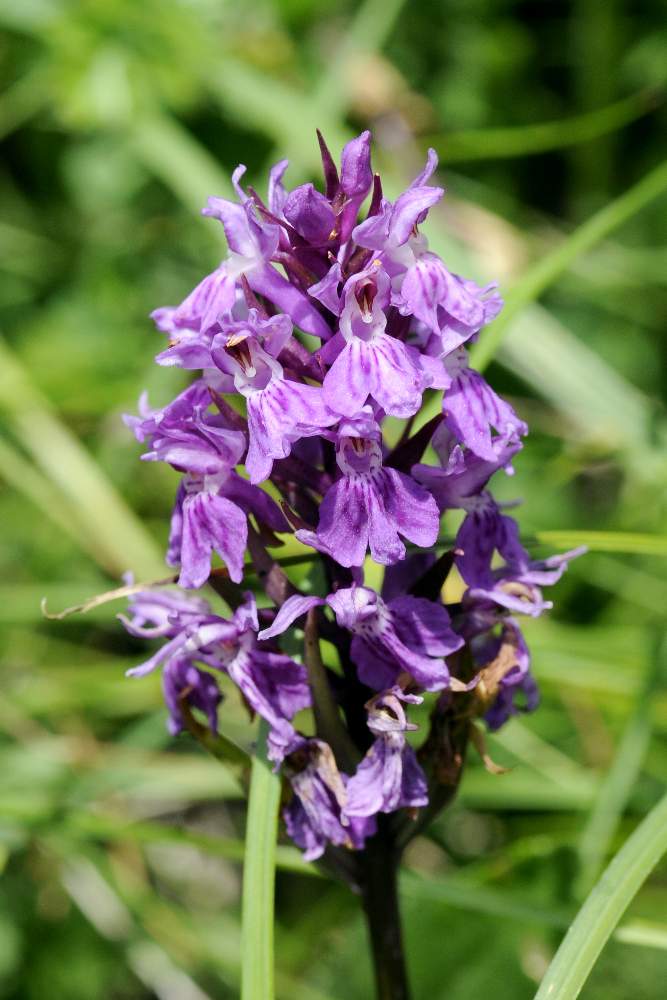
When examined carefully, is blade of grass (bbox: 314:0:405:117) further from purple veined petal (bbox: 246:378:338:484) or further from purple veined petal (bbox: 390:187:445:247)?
purple veined petal (bbox: 246:378:338:484)

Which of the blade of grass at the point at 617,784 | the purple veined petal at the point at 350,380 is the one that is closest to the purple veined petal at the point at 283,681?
the purple veined petal at the point at 350,380

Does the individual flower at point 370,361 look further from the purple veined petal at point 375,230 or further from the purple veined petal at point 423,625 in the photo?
the purple veined petal at point 423,625

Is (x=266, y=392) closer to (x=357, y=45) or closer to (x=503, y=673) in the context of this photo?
(x=503, y=673)

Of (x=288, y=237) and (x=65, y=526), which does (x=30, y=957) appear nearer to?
(x=65, y=526)

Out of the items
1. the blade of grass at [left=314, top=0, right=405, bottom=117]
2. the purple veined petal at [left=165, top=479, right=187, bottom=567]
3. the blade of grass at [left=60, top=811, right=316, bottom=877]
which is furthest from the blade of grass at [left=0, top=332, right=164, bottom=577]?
the purple veined petal at [left=165, top=479, right=187, bottom=567]

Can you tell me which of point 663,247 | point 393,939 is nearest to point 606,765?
point 393,939
